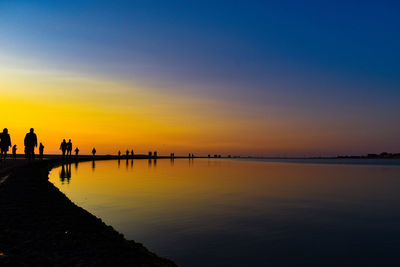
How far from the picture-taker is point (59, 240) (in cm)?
877

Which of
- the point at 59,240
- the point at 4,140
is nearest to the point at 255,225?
the point at 59,240

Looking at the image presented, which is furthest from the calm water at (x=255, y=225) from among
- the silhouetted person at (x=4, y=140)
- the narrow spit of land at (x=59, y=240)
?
the silhouetted person at (x=4, y=140)

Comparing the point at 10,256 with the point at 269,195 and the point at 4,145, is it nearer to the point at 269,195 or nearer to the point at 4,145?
the point at 269,195

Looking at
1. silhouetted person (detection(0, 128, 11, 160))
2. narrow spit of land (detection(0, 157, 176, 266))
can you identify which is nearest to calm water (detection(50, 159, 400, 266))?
narrow spit of land (detection(0, 157, 176, 266))

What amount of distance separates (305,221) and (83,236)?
429 inches

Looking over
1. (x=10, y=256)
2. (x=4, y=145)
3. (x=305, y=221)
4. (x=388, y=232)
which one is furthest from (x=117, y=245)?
(x=4, y=145)

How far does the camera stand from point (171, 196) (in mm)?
22812

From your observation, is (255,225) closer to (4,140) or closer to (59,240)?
(59,240)

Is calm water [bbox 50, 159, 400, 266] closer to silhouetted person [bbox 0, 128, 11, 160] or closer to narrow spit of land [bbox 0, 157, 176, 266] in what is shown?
A: narrow spit of land [bbox 0, 157, 176, 266]

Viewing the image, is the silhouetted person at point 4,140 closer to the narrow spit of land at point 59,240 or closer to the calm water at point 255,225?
the calm water at point 255,225

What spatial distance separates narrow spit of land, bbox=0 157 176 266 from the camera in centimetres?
741

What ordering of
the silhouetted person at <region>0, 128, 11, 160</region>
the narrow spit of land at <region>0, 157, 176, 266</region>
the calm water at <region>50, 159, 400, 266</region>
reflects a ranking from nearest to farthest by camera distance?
the narrow spit of land at <region>0, 157, 176, 266</region> → the calm water at <region>50, 159, 400, 266</region> → the silhouetted person at <region>0, 128, 11, 160</region>

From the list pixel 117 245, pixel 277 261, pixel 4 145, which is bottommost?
pixel 277 261

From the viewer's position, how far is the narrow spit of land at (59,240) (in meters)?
7.41
